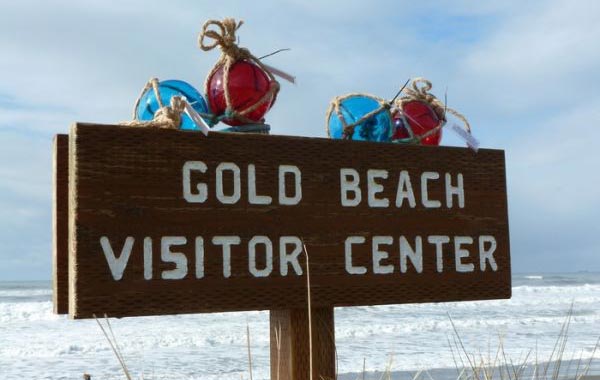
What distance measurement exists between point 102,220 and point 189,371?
19.6ft

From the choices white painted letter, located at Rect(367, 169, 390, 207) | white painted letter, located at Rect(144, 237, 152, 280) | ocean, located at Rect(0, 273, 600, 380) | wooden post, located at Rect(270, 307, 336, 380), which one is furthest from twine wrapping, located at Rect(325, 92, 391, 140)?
ocean, located at Rect(0, 273, 600, 380)

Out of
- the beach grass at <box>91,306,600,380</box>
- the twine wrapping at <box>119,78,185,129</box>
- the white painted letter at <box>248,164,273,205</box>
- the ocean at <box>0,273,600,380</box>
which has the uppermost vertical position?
the twine wrapping at <box>119,78,185,129</box>

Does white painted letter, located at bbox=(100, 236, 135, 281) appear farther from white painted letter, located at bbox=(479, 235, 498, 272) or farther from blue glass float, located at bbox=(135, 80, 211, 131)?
white painted letter, located at bbox=(479, 235, 498, 272)

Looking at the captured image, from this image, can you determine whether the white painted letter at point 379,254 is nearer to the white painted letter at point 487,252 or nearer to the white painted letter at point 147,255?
the white painted letter at point 487,252

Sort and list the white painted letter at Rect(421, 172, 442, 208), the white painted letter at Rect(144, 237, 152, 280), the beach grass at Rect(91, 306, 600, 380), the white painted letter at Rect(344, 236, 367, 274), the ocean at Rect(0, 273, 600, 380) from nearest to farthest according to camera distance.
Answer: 1. the beach grass at Rect(91, 306, 600, 380)
2. the white painted letter at Rect(144, 237, 152, 280)
3. the white painted letter at Rect(344, 236, 367, 274)
4. the white painted letter at Rect(421, 172, 442, 208)
5. the ocean at Rect(0, 273, 600, 380)

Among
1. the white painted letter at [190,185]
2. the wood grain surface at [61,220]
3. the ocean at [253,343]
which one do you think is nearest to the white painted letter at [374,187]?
the white painted letter at [190,185]

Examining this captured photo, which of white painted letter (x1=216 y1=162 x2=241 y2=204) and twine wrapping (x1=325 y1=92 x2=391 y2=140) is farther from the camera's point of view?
twine wrapping (x1=325 y1=92 x2=391 y2=140)

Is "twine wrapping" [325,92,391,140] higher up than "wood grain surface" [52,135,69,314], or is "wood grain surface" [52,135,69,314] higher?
"twine wrapping" [325,92,391,140]

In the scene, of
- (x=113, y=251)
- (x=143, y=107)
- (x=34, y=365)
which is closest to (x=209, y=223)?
(x=113, y=251)

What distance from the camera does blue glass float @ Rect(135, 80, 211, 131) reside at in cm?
213

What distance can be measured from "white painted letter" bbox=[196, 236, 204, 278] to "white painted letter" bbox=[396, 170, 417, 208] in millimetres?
586

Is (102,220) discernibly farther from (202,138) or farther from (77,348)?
(77,348)

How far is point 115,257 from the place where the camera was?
5.86 ft

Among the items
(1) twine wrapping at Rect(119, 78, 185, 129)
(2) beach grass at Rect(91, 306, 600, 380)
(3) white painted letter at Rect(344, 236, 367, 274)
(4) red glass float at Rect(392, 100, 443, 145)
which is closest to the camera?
(2) beach grass at Rect(91, 306, 600, 380)
